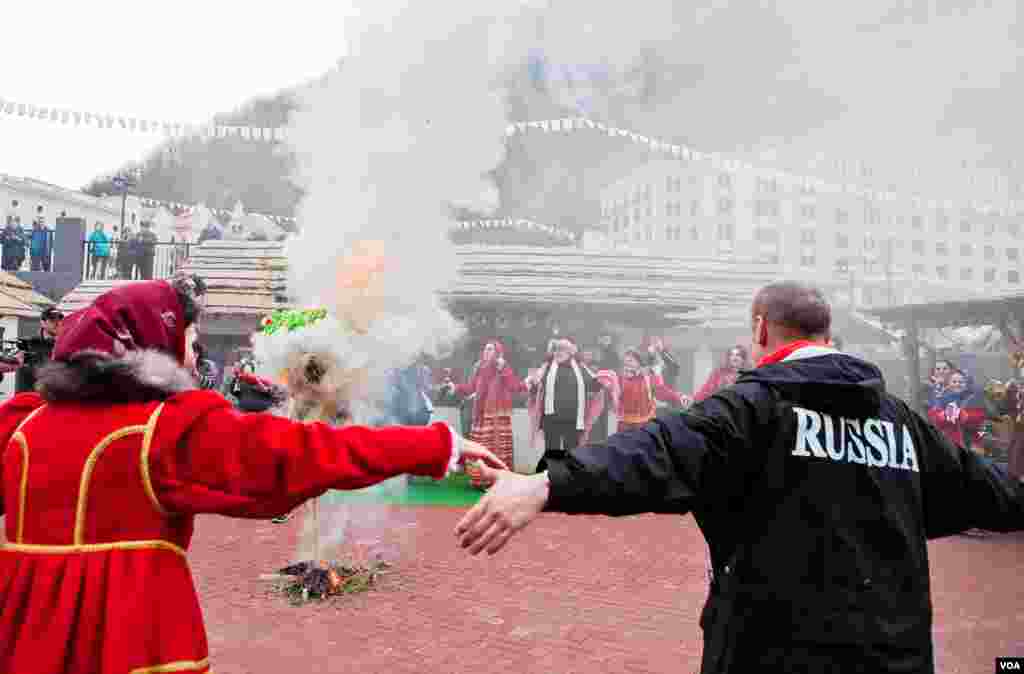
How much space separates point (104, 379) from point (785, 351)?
1772 mm

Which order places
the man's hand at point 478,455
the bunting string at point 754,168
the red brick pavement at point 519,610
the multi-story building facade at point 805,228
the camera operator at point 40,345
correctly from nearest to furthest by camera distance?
the man's hand at point 478,455 → the red brick pavement at point 519,610 → the camera operator at point 40,345 → the bunting string at point 754,168 → the multi-story building facade at point 805,228

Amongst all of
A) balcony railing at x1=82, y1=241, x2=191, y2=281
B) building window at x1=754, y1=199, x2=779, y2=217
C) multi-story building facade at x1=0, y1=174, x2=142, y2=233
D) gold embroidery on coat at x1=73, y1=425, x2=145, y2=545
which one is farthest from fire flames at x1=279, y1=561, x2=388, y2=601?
multi-story building facade at x1=0, y1=174, x2=142, y2=233

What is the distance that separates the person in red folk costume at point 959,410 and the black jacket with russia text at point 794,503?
832cm

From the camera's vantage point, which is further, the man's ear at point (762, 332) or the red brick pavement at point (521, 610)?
the red brick pavement at point (521, 610)

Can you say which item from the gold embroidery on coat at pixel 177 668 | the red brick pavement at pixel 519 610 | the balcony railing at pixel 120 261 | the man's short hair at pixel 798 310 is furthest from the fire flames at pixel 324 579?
the balcony railing at pixel 120 261

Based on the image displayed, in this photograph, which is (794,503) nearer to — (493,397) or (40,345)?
(40,345)

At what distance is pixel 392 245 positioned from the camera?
609 centimetres

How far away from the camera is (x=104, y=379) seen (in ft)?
5.23

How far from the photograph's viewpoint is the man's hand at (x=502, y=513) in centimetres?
151

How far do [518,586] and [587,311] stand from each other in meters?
8.94

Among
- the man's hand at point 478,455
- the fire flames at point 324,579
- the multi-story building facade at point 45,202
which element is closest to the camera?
the man's hand at point 478,455

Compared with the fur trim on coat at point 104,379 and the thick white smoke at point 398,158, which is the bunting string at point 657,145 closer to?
the thick white smoke at point 398,158

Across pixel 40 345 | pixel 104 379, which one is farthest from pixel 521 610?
pixel 40 345

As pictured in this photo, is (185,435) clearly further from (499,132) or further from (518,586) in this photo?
(499,132)
